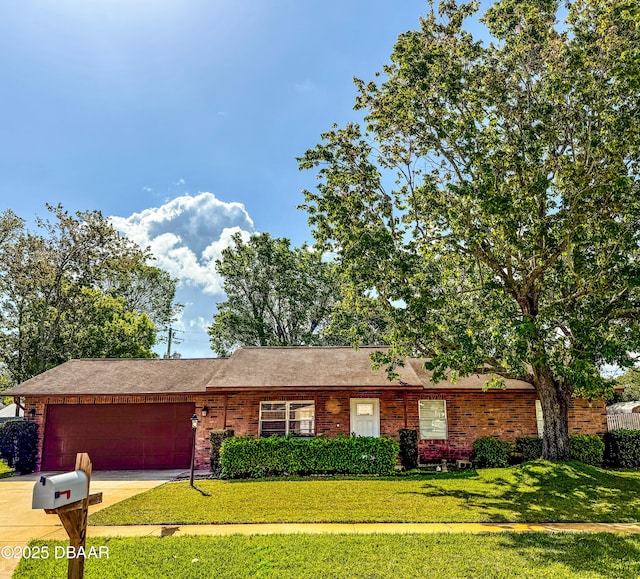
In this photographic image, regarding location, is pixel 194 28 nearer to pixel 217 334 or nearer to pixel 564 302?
pixel 564 302

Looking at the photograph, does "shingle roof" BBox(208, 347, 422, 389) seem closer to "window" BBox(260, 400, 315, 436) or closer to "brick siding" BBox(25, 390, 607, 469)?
"brick siding" BBox(25, 390, 607, 469)

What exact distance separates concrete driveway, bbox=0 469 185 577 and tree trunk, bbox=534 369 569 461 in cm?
1111

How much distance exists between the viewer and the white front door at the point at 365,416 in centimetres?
1588

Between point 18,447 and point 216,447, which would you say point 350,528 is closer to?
point 216,447

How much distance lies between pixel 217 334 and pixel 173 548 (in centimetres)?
2828

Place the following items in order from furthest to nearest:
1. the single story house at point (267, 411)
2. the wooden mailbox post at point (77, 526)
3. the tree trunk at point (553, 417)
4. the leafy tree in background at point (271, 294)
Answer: the leafy tree in background at point (271, 294), the single story house at point (267, 411), the tree trunk at point (553, 417), the wooden mailbox post at point (77, 526)

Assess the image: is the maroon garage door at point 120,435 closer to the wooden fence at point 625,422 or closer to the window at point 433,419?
the window at point 433,419

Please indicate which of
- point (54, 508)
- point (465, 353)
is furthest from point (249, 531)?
point (465, 353)

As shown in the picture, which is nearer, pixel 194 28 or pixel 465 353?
pixel 194 28

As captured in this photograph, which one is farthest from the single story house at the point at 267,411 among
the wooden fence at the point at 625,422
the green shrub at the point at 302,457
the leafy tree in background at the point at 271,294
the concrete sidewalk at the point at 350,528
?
the leafy tree in background at the point at 271,294

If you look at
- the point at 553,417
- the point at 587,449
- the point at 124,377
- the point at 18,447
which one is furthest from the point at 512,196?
the point at 18,447

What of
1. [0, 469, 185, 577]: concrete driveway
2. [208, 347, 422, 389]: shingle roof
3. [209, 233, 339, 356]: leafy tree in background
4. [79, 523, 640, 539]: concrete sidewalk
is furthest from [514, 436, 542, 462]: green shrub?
[209, 233, 339, 356]: leafy tree in background

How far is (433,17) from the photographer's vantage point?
1337cm

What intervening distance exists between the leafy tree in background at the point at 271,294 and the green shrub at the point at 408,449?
1937 centimetres
